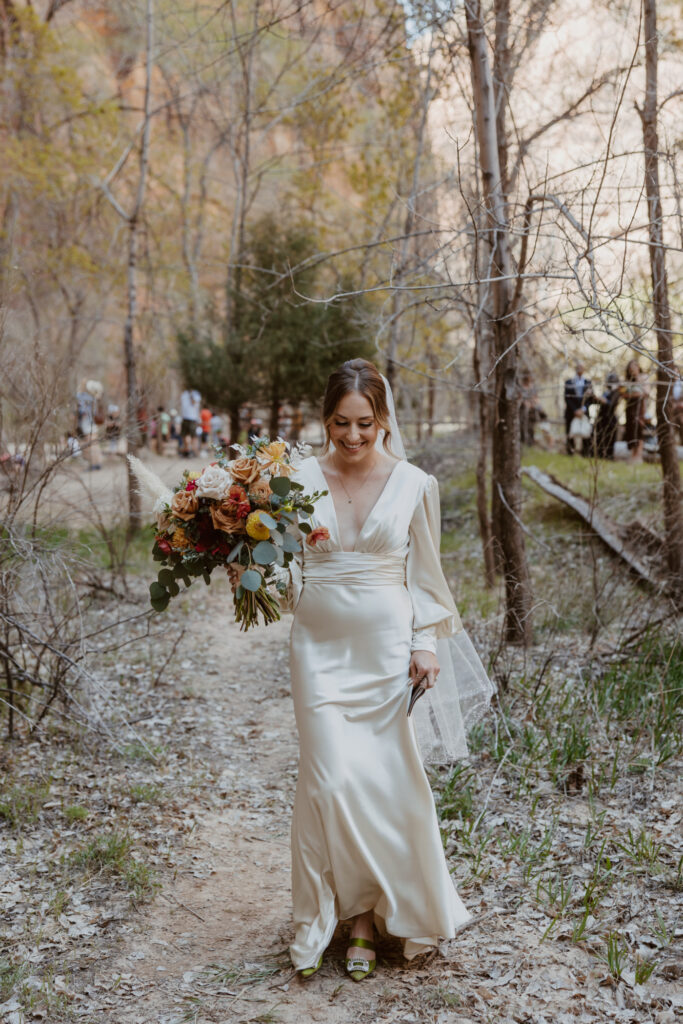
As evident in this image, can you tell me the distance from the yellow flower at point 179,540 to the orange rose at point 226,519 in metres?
0.16

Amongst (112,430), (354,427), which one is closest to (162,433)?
(112,430)

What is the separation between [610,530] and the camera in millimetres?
11516

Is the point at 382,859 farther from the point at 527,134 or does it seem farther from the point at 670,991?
the point at 527,134

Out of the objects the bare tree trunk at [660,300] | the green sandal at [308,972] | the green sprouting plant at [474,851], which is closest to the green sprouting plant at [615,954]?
Result: the green sprouting plant at [474,851]

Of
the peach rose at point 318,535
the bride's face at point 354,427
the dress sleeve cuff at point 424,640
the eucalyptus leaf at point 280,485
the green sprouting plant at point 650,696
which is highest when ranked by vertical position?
the bride's face at point 354,427

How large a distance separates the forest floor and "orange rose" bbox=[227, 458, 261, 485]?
2003 millimetres

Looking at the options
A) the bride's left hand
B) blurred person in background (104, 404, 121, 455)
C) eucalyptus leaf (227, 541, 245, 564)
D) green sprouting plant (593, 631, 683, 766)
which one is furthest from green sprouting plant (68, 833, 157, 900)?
blurred person in background (104, 404, 121, 455)

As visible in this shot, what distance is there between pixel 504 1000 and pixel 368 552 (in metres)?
1.85

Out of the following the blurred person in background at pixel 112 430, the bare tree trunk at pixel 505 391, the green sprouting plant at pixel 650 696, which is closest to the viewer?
the green sprouting plant at pixel 650 696

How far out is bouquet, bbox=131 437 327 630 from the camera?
3.58 metres

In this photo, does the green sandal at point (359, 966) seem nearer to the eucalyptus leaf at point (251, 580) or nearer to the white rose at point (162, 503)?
the eucalyptus leaf at point (251, 580)

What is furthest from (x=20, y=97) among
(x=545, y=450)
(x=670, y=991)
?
(x=670, y=991)

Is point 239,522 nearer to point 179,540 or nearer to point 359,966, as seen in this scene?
point 179,540

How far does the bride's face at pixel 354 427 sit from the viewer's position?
3865 millimetres
